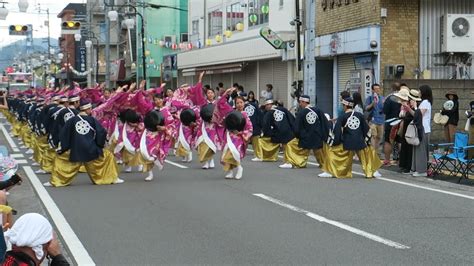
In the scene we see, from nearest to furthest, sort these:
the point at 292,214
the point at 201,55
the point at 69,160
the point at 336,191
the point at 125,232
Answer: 1. the point at 125,232
2. the point at 292,214
3. the point at 336,191
4. the point at 69,160
5. the point at 201,55

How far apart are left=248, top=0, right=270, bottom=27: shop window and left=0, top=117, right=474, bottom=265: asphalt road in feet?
66.5

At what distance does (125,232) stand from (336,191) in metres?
4.51

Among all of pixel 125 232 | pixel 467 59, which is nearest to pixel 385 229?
pixel 125 232

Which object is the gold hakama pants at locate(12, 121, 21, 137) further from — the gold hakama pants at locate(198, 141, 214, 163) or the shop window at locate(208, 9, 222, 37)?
the shop window at locate(208, 9, 222, 37)

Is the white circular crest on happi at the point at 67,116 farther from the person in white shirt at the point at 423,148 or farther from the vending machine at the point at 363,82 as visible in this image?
the vending machine at the point at 363,82

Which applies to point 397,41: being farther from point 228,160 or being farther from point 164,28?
point 164,28

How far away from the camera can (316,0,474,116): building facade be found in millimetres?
21641

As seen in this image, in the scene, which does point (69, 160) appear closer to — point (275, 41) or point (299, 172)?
point (299, 172)

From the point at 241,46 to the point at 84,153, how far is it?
72.1ft

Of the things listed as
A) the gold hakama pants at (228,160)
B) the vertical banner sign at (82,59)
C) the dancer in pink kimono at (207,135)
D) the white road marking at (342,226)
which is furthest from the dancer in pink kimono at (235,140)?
the vertical banner sign at (82,59)

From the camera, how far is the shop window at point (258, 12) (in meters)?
32.8

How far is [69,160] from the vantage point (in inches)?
496

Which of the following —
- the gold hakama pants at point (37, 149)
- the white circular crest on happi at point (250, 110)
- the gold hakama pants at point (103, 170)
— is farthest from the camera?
the white circular crest on happi at point (250, 110)

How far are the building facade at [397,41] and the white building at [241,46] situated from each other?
491 cm
